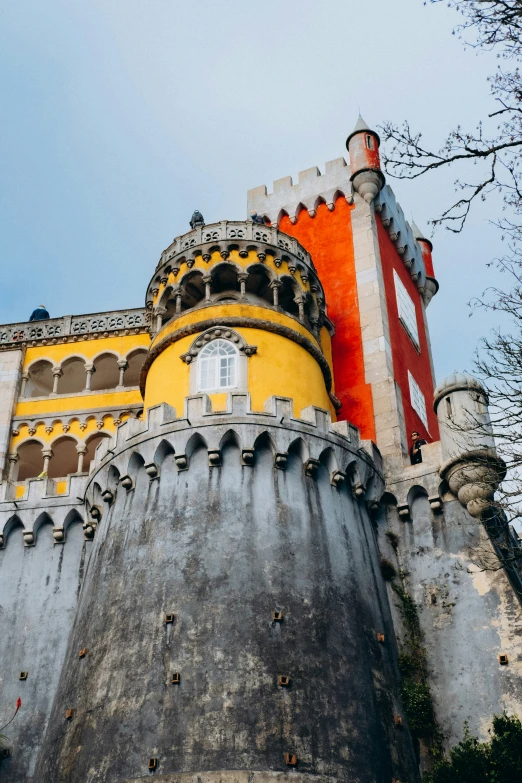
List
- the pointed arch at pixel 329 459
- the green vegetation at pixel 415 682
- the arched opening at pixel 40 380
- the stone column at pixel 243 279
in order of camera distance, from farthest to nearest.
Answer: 1. the arched opening at pixel 40 380
2. the stone column at pixel 243 279
3. the pointed arch at pixel 329 459
4. the green vegetation at pixel 415 682

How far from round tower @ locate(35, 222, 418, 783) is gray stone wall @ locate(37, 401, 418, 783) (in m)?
0.04

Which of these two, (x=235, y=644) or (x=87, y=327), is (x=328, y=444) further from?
(x=87, y=327)

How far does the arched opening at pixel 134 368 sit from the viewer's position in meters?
36.0

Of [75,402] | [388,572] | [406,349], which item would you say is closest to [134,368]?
[75,402]

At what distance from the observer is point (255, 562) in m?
22.5

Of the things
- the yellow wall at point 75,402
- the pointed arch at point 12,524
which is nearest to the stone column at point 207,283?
the yellow wall at point 75,402

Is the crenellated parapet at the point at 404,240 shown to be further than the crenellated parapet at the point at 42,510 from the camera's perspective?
Yes

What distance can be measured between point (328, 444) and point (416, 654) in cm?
601

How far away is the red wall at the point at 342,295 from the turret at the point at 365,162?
37.3 inches

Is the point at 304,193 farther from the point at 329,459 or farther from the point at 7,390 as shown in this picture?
the point at 329,459

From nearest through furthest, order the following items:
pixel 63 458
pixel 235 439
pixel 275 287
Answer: pixel 235 439 < pixel 275 287 < pixel 63 458

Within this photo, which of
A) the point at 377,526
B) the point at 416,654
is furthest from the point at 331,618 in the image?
the point at 377,526

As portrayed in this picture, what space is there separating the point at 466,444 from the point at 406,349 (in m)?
10.4

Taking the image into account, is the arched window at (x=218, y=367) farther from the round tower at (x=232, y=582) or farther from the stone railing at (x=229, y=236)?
the stone railing at (x=229, y=236)
